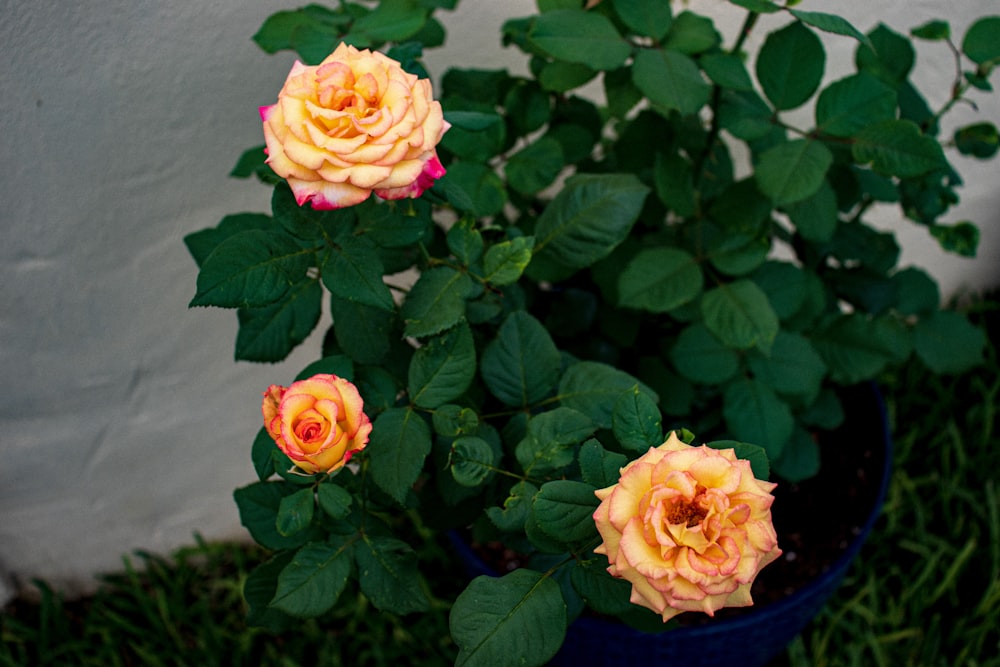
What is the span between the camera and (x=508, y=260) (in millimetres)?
734

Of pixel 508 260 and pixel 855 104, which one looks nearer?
pixel 508 260

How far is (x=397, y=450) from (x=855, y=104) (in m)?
0.66

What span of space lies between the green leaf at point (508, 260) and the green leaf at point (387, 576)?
27cm

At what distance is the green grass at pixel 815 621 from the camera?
139 centimetres

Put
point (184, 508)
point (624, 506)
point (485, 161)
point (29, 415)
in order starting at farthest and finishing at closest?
point (184, 508), point (29, 415), point (485, 161), point (624, 506)

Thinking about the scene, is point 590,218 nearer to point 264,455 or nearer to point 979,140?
point 264,455

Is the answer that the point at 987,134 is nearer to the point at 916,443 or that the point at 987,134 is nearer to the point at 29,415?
the point at 916,443

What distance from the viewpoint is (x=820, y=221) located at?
0.98 metres

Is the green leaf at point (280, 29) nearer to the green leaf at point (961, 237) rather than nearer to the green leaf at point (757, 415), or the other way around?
the green leaf at point (757, 415)

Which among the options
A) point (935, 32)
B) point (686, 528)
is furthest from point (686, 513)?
point (935, 32)

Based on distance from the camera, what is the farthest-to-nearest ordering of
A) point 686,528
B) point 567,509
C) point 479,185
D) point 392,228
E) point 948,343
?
1. point 948,343
2. point 479,185
3. point 392,228
4. point 567,509
5. point 686,528

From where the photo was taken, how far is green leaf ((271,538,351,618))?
2.25 ft

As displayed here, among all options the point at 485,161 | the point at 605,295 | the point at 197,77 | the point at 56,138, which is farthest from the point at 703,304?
the point at 56,138

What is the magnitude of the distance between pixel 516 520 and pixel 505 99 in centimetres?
60
